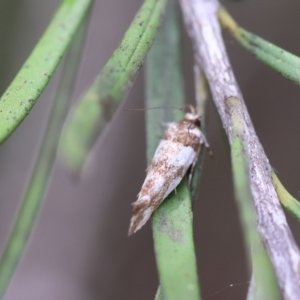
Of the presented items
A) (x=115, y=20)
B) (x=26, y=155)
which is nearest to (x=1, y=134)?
(x=26, y=155)

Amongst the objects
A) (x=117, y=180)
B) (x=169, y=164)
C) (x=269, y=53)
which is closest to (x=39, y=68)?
(x=169, y=164)

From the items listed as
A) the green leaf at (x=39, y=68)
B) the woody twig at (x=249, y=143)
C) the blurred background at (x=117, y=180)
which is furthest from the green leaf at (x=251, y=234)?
the blurred background at (x=117, y=180)

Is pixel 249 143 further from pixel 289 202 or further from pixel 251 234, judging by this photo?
pixel 251 234

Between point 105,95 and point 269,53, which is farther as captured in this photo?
point 269,53

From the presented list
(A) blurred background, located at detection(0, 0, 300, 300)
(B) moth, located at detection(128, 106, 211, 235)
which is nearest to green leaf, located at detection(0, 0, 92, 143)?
(B) moth, located at detection(128, 106, 211, 235)

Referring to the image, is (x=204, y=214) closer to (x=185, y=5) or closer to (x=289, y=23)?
(x=289, y=23)

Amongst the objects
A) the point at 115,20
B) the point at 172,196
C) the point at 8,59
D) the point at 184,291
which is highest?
the point at 115,20
